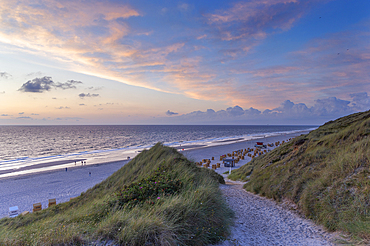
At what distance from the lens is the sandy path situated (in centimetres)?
428

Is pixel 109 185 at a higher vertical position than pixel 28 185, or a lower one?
higher

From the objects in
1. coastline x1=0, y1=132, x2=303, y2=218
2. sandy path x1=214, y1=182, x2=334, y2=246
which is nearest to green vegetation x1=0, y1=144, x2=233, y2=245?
sandy path x1=214, y1=182, x2=334, y2=246

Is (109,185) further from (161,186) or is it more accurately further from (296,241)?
(296,241)

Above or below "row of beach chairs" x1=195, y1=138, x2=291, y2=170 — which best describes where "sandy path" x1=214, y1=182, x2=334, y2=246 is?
above

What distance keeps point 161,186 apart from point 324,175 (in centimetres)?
512

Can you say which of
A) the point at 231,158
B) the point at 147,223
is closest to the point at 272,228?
the point at 147,223

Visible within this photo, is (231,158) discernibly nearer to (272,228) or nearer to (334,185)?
(334,185)

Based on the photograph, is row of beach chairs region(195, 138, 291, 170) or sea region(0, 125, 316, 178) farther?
sea region(0, 125, 316, 178)

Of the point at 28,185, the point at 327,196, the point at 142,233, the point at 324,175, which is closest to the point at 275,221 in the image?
the point at 327,196

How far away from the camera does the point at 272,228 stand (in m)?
5.09

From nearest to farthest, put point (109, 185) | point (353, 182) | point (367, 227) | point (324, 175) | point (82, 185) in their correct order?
point (367, 227) < point (353, 182) < point (324, 175) < point (109, 185) < point (82, 185)

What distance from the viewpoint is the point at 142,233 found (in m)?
3.20

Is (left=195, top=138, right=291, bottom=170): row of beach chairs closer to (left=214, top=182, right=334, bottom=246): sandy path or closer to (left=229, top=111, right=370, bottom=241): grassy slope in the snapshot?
(left=229, top=111, right=370, bottom=241): grassy slope

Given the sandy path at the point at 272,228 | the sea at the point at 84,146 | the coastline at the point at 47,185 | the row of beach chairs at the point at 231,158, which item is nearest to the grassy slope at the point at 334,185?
the sandy path at the point at 272,228
